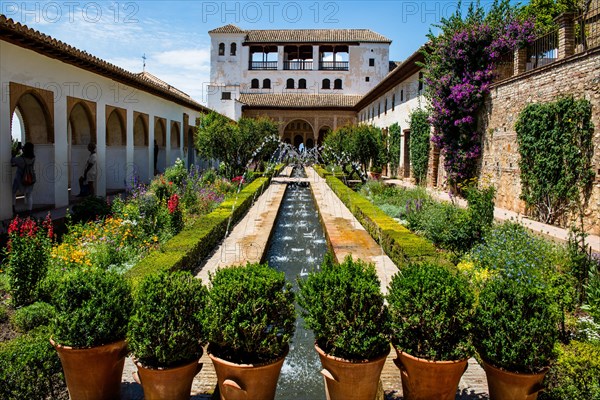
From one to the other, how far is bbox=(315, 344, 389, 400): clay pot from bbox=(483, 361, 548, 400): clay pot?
2.43 ft

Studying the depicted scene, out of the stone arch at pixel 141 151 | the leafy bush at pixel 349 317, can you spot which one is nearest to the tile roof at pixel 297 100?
the stone arch at pixel 141 151

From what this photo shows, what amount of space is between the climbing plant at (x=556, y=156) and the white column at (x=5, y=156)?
34.9 feet

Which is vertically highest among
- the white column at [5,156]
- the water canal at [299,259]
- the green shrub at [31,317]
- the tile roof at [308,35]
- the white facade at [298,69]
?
the tile roof at [308,35]

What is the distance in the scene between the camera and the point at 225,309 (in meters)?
2.99

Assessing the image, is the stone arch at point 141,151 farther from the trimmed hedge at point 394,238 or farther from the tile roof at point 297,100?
the tile roof at point 297,100

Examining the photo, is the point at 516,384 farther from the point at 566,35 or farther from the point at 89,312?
the point at 566,35

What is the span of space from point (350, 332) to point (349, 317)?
3.9 inches

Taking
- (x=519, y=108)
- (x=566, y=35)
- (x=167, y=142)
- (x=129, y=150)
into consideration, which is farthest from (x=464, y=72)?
(x=167, y=142)

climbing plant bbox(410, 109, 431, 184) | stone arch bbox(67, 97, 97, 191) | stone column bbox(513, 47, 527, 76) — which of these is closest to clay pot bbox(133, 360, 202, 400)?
stone arch bbox(67, 97, 97, 191)

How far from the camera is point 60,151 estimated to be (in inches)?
432

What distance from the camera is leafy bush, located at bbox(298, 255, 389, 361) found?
297 cm

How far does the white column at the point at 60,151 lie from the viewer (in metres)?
10.8

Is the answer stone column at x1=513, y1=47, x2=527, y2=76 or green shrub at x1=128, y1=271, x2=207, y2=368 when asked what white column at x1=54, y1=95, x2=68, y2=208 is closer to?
green shrub at x1=128, y1=271, x2=207, y2=368

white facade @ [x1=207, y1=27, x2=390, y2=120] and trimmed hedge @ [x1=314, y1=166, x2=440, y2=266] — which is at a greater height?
white facade @ [x1=207, y1=27, x2=390, y2=120]
